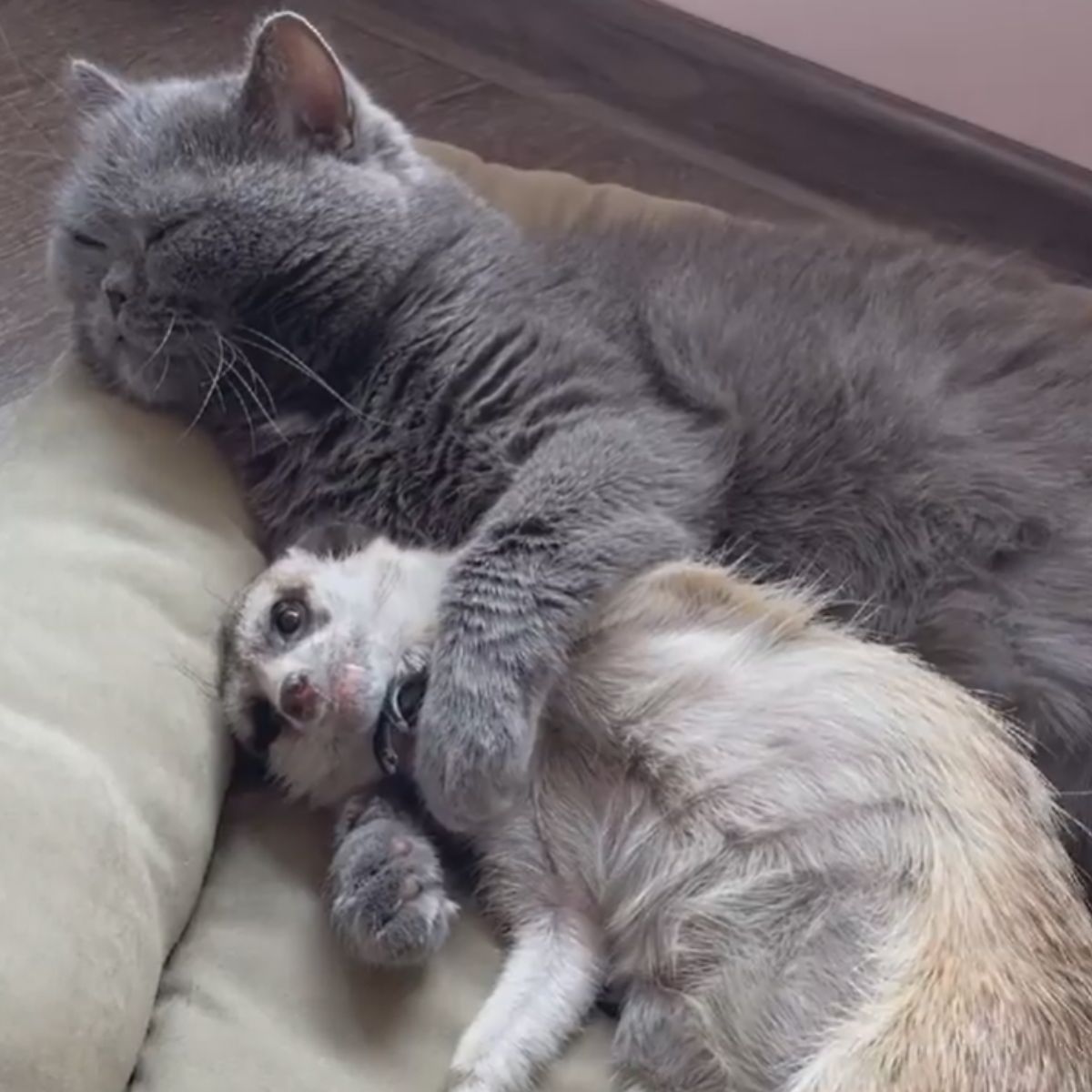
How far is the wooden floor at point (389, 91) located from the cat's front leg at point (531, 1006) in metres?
1.20

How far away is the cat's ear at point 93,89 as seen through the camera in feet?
5.70

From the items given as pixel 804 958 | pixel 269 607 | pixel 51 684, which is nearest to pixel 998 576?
pixel 804 958

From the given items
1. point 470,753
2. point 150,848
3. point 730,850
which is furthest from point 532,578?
point 150,848

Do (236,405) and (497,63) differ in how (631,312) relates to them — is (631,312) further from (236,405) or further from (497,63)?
(497,63)

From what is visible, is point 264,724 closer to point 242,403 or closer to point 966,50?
point 242,403

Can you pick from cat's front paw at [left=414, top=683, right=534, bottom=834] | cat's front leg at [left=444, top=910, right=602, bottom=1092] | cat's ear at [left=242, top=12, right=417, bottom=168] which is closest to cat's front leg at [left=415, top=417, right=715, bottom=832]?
cat's front paw at [left=414, top=683, right=534, bottom=834]

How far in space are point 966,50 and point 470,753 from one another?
1.25 metres

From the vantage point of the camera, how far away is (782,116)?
91.6 inches

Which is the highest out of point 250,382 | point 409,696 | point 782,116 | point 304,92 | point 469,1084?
point 304,92

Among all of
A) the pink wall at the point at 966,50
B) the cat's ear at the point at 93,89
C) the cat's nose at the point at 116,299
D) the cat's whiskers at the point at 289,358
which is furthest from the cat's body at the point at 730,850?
the pink wall at the point at 966,50

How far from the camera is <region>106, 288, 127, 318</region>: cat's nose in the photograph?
5.30 feet

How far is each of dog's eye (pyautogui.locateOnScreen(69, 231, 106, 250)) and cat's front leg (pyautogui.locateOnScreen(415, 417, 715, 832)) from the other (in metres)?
0.47

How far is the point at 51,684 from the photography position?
1.44 metres

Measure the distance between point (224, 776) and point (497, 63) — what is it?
4.26 feet
